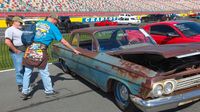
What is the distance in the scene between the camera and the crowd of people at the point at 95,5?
40.0 m

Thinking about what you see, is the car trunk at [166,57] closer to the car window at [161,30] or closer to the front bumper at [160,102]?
the front bumper at [160,102]

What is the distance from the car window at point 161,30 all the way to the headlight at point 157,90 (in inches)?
222

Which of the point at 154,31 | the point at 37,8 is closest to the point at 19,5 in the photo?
the point at 37,8

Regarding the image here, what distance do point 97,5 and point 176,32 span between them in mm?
40996

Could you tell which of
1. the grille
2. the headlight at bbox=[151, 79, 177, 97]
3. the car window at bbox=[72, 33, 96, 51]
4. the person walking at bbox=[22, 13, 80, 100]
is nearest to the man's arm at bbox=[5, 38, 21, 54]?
the person walking at bbox=[22, 13, 80, 100]

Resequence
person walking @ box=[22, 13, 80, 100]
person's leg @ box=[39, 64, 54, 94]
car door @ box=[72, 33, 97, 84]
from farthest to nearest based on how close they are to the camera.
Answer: car door @ box=[72, 33, 97, 84]
person's leg @ box=[39, 64, 54, 94]
person walking @ box=[22, 13, 80, 100]

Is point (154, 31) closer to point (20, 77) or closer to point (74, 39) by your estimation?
point (74, 39)

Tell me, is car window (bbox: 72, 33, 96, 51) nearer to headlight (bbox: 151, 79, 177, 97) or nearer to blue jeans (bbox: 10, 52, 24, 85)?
blue jeans (bbox: 10, 52, 24, 85)

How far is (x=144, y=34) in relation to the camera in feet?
21.5

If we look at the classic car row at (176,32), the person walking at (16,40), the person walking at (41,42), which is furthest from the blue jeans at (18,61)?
the classic car row at (176,32)

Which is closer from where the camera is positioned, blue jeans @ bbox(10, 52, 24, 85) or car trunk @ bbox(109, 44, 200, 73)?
car trunk @ bbox(109, 44, 200, 73)

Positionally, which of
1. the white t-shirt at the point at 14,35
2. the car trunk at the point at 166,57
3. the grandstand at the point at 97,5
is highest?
the white t-shirt at the point at 14,35

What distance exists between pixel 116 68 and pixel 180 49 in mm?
1107

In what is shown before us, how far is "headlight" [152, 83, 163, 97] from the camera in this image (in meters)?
4.31
